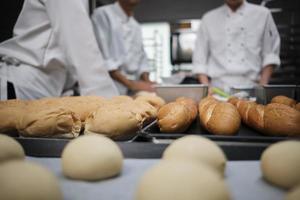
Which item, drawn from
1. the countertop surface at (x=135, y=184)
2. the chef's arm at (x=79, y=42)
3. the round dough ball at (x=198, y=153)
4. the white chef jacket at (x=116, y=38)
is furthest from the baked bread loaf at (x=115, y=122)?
the white chef jacket at (x=116, y=38)

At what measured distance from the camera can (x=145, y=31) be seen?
635cm

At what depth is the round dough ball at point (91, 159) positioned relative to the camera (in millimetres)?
739

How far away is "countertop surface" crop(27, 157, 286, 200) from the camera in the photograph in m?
0.64

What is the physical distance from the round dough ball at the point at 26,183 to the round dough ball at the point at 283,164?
47cm

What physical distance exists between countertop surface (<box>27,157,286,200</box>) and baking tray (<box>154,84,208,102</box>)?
1110 mm

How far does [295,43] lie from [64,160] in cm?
426

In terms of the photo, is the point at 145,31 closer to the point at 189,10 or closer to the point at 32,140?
the point at 189,10

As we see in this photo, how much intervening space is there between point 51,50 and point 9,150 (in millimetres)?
1226

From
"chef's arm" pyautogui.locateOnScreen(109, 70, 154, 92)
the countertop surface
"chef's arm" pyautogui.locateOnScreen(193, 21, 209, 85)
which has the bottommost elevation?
the countertop surface

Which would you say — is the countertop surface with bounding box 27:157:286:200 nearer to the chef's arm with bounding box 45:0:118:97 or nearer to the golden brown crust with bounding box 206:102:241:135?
the golden brown crust with bounding box 206:102:241:135

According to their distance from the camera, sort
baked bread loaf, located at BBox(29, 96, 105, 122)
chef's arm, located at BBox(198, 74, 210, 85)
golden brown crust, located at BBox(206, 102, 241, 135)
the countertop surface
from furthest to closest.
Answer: chef's arm, located at BBox(198, 74, 210, 85), baked bread loaf, located at BBox(29, 96, 105, 122), golden brown crust, located at BBox(206, 102, 241, 135), the countertop surface

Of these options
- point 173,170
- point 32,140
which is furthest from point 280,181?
point 32,140

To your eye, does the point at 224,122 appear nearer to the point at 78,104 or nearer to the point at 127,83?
the point at 78,104

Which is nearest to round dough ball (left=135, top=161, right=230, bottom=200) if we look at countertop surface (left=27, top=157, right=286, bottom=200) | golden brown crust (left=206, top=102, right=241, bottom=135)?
countertop surface (left=27, top=157, right=286, bottom=200)
